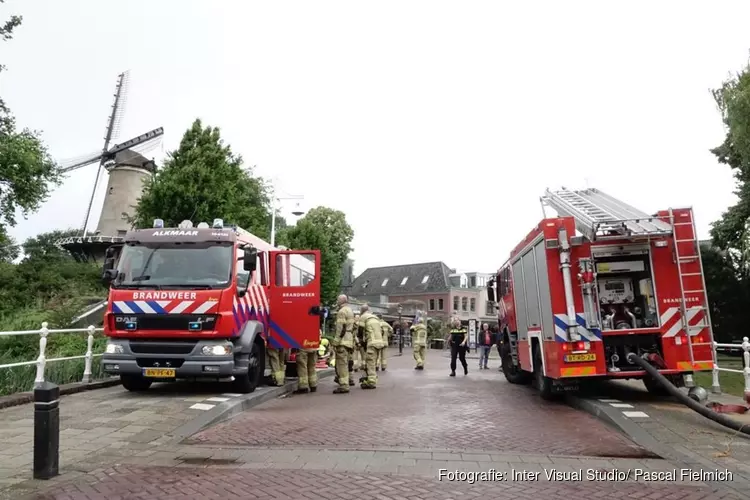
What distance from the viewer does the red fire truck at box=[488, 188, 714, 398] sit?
8453mm

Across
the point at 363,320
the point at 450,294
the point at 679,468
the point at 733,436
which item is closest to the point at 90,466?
the point at 679,468

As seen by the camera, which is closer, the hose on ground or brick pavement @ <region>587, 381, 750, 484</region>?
brick pavement @ <region>587, 381, 750, 484</region>

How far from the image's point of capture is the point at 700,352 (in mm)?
8492

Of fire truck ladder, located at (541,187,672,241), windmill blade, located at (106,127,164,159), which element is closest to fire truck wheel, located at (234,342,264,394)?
fire truck ladder, located at (541,187,672,241)

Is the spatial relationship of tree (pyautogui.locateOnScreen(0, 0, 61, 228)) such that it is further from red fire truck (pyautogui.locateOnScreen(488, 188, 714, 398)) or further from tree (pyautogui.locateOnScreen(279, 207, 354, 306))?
red fire truck (pyautogui.locateOnScreen(488, 188, 714, 398))

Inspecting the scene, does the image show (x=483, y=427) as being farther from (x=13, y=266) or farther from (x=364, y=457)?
(x=13, y=266)

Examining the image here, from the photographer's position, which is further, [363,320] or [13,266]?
[13,266]

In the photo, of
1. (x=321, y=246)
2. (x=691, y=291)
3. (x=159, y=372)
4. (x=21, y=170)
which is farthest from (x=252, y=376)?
(x=321, y=246)

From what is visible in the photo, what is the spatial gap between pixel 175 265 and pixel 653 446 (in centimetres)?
729

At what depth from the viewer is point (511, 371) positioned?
13453 millimetres

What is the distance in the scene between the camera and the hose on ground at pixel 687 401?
6551 millimetres

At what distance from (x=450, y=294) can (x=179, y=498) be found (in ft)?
190

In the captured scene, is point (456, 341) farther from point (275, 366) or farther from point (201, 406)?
point (201, 406)

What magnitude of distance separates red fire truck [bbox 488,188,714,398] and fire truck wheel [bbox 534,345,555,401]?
23 centimetres
